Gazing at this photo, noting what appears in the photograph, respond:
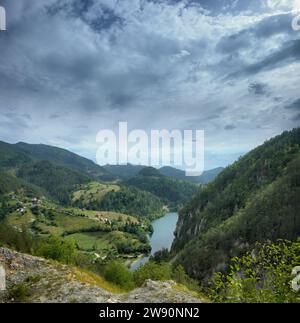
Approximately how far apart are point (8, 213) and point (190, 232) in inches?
6083

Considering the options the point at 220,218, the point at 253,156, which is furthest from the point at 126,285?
the point at 253,156

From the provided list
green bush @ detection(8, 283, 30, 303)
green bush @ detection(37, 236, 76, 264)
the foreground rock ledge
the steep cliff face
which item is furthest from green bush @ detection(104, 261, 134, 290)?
the steep cliff face

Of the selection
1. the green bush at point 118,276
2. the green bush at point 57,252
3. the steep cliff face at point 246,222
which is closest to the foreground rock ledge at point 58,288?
the green bush at point 57,252

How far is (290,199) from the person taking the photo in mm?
76750

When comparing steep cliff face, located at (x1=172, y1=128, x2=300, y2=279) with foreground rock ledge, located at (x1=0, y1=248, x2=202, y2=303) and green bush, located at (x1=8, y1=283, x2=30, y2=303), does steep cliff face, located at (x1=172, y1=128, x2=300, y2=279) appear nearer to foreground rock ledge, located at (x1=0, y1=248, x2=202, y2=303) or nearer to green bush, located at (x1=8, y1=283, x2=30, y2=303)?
foreground rock ledge, located at (x1=0, y1=248, x2=202, y2=303)

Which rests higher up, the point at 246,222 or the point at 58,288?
the point at 58,288

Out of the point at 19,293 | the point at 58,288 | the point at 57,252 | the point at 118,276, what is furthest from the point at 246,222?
the point at 19,293

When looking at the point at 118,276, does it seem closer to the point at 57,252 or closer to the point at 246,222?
the point at 57,252

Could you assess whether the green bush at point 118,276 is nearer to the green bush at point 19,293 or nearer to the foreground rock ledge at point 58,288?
the foreground rock ledge at point 58,288

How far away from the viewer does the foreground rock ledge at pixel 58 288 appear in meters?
14.9

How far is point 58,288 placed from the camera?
54.4 feet

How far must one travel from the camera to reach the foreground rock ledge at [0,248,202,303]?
49.0 feet

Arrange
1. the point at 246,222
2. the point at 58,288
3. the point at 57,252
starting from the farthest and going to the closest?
the point at 246,222 → the point at 57,252 → the point at 58,288
